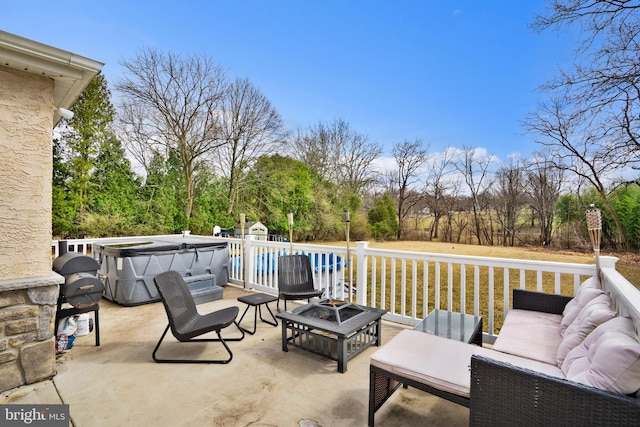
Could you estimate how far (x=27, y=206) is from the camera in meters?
2.67

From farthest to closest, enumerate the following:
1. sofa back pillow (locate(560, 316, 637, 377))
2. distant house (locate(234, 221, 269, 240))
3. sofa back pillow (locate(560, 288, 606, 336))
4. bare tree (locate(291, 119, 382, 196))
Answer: bare tree (locate(291, 119, 382, 196)), distant house (locate(234, 221, 269, 240)), sofa back pillow (locate(560, 288, 606, 336)), sofa back pillow (locate(560, 316, 637, 377))

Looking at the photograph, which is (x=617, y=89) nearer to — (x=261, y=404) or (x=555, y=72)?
(x=555, y=72)

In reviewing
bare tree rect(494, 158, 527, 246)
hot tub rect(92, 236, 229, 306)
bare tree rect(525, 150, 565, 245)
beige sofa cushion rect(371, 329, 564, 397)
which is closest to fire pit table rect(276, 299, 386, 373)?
beige sofa cushion rect(371, 329, 564, 397)

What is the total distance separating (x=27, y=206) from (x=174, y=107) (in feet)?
33.8

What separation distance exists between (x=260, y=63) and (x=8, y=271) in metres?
11.3

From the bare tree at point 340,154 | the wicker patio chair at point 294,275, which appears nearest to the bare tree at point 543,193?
the bare tree at point 340,154

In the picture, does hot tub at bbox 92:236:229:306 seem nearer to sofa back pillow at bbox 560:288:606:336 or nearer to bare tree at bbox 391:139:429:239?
sofa back pillow at bbox 560:288:606:336

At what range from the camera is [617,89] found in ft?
18.7

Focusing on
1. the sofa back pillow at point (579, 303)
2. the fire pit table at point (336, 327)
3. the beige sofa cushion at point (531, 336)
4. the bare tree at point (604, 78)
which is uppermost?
the bare tree at point (604, 78)

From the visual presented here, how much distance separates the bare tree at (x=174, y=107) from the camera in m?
11.0

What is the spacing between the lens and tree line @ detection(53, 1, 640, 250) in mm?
6094

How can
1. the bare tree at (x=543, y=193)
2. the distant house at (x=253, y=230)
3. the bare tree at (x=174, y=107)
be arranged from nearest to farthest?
the distant house at (x=253, y=230), the bare tree at (x=174, y=107), the bare tree at (x=543, y=193)

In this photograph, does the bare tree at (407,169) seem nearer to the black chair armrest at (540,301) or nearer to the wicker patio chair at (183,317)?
the black chair armrest at (540,301)

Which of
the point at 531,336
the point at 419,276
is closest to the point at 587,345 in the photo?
the point at 531,336
